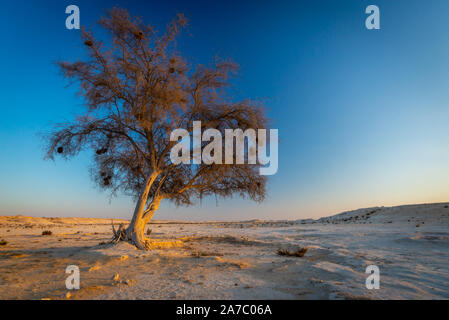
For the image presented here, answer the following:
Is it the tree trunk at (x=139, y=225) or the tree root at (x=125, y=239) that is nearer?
the tree root at (x=125, y=239)

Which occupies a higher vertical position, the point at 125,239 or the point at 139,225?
the point at 139,225

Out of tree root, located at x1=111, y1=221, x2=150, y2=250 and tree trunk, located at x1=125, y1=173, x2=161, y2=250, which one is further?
tree trunk, located at x1=125, y1=173, x2=161, y2=250

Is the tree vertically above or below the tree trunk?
above

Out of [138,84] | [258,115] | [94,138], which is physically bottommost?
[94,138]

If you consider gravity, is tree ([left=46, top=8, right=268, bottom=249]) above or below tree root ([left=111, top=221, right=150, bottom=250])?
above

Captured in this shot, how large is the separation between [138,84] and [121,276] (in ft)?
26.0

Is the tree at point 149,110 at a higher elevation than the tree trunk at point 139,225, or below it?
higher

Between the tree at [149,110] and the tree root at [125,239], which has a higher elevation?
the tree at [149,110]
